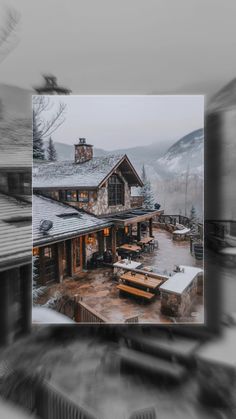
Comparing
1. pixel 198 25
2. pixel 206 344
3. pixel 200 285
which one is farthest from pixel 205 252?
pixel 198 25

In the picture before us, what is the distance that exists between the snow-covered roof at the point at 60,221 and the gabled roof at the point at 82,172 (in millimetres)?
173

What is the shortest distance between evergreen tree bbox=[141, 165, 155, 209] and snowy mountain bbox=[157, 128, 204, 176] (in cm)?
17

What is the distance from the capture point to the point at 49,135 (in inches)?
82.3

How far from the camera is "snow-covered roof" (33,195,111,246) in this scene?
2.09 metres

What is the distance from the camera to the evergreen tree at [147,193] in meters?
2.13

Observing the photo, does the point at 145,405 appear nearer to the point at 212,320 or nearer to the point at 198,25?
the point at 212,320

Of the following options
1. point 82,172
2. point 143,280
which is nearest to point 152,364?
point 143,280

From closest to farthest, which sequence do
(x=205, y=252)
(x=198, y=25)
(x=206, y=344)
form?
(x=198, y=25) < (x=206, y=344) < (x=205, y=252)

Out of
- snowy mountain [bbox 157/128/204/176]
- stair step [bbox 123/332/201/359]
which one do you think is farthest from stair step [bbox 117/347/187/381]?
snowy mountain [bbox 157/128/204/176]

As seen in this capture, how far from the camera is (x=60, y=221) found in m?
2.16

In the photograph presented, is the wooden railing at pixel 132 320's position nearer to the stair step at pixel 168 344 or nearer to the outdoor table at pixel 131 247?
the stair step at pixel 168 344

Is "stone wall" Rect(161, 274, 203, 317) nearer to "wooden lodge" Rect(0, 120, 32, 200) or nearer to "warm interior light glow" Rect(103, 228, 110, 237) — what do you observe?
"warm interior light glow" Rect(103, 228, 110, 237)

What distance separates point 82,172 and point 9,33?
3.74ft

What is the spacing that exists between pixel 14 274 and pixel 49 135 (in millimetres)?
1227
